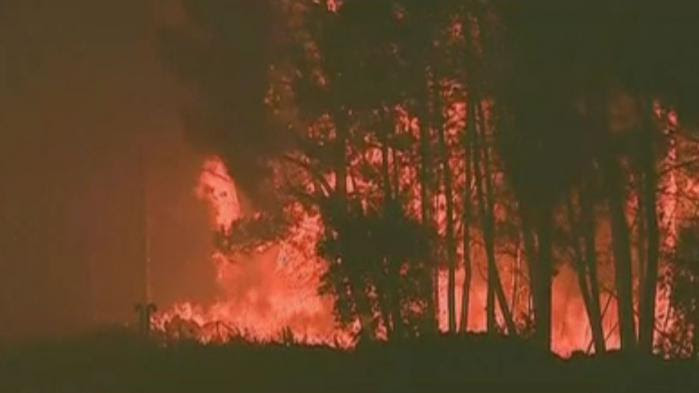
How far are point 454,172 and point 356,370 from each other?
8.99m

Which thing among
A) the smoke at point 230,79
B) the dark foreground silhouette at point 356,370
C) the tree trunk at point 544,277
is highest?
the smoke at point 230,79

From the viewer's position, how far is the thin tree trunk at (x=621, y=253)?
93.1 feet

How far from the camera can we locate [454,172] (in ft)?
105

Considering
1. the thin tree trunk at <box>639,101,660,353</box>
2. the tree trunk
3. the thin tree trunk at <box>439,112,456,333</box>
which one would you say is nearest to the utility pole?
the thin tree trunk at <box>439,112,456,333</box>

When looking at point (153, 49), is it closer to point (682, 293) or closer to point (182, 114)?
point (182, 114)

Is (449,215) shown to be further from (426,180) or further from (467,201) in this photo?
(426,180)

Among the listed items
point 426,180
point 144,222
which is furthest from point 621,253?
point 144,222

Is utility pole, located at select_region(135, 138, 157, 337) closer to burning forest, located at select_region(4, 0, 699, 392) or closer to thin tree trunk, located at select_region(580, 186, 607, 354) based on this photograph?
burning forest, located at select_region(4, 0, 699, 392)

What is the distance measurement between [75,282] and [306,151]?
395 inches

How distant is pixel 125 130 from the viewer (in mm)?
41125

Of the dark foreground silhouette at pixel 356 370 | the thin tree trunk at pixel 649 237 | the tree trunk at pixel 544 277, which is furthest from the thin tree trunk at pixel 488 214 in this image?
the dark foreground silhouette at pixel 356 370

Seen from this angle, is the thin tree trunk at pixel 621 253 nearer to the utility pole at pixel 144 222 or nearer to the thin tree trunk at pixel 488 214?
the thin tree trunk at pixel 488 214

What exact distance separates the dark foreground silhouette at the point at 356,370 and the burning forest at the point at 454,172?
3.2 inches

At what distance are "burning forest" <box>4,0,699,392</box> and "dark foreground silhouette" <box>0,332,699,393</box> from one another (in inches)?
3.2
